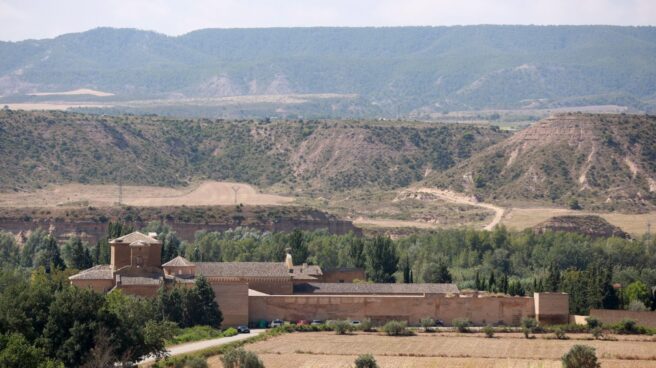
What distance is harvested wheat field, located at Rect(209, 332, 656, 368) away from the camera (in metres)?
67.6

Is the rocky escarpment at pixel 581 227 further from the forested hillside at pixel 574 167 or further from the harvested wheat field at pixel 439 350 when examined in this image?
the harvested wheat field at pixel 439 350

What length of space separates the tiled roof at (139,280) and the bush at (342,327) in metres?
9.97

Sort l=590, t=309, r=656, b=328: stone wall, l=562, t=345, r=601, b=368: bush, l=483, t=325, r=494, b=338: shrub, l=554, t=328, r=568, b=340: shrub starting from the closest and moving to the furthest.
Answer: l=562, t=345, r=601, b=368: bush
l=554, t=328, r=568, b=340: shrub
l=483, t=325, r=494, b=338: shrub
l=590, t=309, r=656, b=328: stone wall

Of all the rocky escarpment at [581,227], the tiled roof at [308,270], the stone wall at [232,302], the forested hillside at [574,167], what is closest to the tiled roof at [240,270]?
the tiled roof at [308,270]

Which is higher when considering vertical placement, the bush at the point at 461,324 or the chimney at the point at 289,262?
the chimney at the point at 289,262

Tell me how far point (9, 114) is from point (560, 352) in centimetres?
12462

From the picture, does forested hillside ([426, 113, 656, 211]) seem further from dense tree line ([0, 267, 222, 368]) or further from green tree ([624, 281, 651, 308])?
dense tree line ([0, 267, 222, 368])

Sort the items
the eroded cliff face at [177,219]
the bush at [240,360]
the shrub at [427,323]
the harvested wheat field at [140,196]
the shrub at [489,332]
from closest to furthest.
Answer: the bush at [240,360], the shrub at [489,332], the shrub at [427,323], the eroded cliff face at [177,219], the harvested wheat field at [140,196]

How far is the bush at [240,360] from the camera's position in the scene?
202 ft

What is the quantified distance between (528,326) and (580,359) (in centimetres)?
2120

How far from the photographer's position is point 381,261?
341ft

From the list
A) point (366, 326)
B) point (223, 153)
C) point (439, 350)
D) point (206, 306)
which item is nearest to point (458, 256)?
point (366, 326)

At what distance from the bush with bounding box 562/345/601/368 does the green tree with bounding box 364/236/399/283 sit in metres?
38.2

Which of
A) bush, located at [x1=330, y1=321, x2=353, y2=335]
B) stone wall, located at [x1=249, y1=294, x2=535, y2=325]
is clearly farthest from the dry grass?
bush, located at [x1=330, y1=321, x2=353, y2=335]
